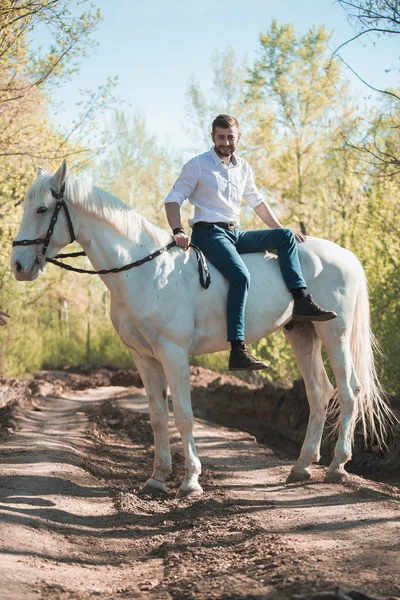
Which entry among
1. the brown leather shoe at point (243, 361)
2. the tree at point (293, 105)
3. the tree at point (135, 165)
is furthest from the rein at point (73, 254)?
the tree at point (135, 165)

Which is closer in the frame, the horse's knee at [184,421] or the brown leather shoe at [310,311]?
the horse's knee at [184,421]

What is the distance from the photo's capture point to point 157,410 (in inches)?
262

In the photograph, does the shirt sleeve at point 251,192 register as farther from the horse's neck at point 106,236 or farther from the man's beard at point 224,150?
the horse's neck at point 106,236

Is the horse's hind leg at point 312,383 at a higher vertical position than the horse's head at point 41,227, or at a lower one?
lower

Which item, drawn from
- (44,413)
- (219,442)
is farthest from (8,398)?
(219,442)

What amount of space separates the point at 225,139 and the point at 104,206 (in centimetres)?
127

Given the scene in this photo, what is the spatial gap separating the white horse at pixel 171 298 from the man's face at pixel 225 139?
0.94 meters

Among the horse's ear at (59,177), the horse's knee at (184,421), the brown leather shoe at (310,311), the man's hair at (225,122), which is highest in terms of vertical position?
the man's hair at (225,122)

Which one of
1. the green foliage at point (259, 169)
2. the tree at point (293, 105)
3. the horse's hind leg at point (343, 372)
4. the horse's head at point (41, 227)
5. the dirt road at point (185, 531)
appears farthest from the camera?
the tree at point (293, 105)

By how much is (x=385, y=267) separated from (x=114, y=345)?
1536cm

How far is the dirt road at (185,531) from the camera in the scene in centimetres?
383

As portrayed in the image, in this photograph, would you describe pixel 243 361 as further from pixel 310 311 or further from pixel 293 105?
pixel 293 105

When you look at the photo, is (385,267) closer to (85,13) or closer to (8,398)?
(85,13)

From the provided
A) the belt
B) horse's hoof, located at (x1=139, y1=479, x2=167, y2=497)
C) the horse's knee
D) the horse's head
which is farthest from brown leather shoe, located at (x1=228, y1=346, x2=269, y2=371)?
the horse's head
